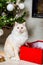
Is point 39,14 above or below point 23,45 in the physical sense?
above

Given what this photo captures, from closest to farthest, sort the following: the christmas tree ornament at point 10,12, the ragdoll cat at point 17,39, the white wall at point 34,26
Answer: the ragdoll cat at point 17,39 → the christmas tree ornament at point 10,12 → the white wall at point 34,26

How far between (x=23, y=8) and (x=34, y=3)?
0.36 feet

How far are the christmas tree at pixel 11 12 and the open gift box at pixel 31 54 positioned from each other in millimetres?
291

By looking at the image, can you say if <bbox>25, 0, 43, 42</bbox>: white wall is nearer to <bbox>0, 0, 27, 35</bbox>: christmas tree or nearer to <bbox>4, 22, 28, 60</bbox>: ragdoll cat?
<bbox>0, 0, 27, 35</bbox>: christmas tree

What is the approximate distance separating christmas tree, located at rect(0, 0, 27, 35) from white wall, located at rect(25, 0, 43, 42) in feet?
0.18

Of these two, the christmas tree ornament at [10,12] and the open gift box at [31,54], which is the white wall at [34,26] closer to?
the christmas tree ornament at [10,12]

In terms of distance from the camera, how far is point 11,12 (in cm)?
152

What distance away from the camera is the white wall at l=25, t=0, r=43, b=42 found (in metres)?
1.51

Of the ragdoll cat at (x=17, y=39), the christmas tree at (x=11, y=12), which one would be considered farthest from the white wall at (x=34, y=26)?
the ragdoll cat at (x=17, y=39)

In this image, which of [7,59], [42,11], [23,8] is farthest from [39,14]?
[7,59]

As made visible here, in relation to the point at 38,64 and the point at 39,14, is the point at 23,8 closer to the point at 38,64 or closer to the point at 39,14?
the point at 39,14

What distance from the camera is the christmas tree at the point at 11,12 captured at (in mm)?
1381

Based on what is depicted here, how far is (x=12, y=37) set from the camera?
1.31 metres

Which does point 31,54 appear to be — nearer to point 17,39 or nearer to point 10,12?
point 17,39
